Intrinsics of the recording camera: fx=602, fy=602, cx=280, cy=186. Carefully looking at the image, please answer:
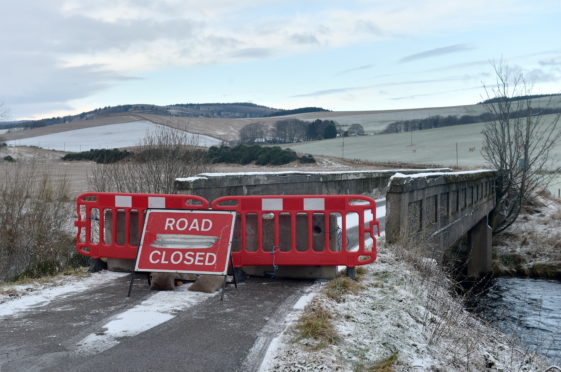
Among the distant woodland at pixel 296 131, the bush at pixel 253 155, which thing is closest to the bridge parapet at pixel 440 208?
the bush at pixel 253 155

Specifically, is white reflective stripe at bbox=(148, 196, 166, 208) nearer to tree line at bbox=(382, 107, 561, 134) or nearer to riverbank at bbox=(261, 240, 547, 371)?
riverbank at bbox=(261, 240, 547, 371)

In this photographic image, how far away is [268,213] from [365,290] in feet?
5.84

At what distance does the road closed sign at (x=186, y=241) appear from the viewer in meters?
7.65

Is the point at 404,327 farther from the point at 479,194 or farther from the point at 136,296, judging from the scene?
the point at 479,194

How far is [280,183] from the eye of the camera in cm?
1441

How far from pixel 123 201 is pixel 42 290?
1711mm

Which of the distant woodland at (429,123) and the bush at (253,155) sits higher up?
the distant woodland at (429,123)

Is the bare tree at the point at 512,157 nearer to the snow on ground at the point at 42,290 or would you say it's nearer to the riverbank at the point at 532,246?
the riverbank at the point at 532,246

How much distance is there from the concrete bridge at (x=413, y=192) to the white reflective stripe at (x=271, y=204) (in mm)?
2489

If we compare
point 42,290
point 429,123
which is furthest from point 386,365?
point 429,123

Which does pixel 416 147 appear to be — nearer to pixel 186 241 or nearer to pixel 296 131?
pixel 296 131

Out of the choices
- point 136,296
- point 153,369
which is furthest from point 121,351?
point 136,296

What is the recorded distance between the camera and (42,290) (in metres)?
7.95

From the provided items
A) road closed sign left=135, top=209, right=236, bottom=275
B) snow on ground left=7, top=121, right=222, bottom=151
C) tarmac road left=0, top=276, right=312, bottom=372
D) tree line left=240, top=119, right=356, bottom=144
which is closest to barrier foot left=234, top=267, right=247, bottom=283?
tarmac road left=0, top=276, right=312, bottom=372
